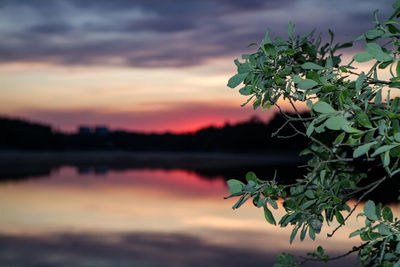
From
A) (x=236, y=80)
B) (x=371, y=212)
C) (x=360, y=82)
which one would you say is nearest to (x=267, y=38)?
(x=236, y=80)

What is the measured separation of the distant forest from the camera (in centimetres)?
7594

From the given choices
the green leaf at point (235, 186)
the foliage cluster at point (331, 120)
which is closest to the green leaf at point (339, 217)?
the foliage cluster at point (331, 120)

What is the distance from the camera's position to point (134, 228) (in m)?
18.9

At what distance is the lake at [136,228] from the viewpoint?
14609 millimetres

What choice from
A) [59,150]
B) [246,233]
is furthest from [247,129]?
[246,233]

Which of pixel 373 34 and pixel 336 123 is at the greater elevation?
pixel 373 34

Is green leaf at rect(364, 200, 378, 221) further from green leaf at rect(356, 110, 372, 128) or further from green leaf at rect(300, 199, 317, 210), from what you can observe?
green leaf at rect(300, 199, 317, 210)

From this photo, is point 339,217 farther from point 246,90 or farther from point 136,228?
point 136,228

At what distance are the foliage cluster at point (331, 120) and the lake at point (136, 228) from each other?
9.67m

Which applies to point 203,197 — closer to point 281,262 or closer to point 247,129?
point 281,262

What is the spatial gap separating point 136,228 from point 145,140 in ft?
236

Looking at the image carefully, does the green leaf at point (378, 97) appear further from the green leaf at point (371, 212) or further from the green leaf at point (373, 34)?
the green leaf at point (371, 212)

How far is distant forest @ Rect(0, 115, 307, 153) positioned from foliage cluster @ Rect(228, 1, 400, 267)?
64.1 m

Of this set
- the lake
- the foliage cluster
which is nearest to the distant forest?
the lake
